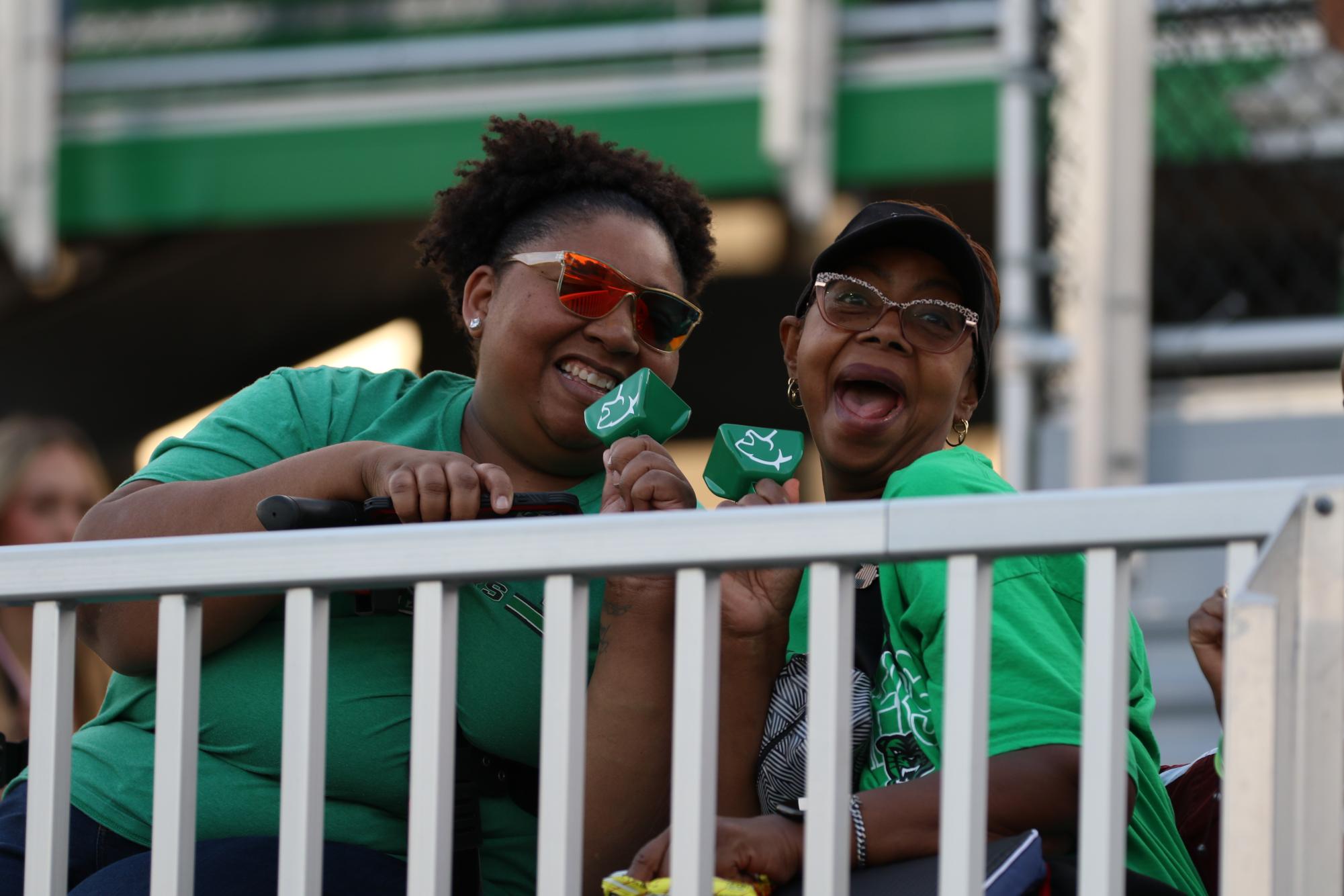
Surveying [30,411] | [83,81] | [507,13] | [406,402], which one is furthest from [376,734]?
[30,411]

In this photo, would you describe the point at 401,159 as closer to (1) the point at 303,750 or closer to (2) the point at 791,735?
(2) the point at 791,735

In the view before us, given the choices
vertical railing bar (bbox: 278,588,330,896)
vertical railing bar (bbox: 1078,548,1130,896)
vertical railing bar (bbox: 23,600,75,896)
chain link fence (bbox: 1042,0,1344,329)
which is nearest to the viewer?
vertical railing bar (bbox: 1078,548,1130,896)

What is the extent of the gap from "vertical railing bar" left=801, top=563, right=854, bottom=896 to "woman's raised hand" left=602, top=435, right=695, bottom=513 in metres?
0.42

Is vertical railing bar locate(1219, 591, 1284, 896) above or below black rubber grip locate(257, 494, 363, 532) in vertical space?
below

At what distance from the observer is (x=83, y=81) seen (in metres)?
10.4

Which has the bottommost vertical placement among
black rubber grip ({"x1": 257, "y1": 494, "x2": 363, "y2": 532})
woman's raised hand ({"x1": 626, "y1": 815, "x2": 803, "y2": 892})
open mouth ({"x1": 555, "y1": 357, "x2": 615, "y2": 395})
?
woman's raised hand ({"x1": 626, "y1": 815, "x2": 803, "y2": 892})

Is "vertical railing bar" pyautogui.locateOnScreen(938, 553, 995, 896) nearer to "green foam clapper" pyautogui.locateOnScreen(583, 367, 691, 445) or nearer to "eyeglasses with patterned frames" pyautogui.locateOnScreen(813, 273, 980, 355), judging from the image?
"green foam clapper" pyautogui.locateOnScreen(583, 367, 691, 445)

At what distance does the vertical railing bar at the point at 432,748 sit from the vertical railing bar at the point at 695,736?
26cm

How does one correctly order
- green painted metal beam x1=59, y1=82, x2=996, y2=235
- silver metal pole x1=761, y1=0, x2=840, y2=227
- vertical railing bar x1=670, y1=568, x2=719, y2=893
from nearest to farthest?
vertical railing bar x1=670, y1=568, x2=719, y2=893 < silver metal pole x1=761, y1=0, x2=840, y2=227 < green painted metal beam x1=59, y1=82, x2=996, y2=235

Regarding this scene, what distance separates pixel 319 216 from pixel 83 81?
1.66 metres

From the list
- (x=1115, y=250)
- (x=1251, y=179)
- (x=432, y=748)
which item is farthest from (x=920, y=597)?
(x=1251, y=179)

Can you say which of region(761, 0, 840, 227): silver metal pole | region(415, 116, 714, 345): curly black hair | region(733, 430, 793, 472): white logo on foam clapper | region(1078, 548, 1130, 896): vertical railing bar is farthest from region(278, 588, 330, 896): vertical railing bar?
region(761, 0, 840, 227): silver metal pole

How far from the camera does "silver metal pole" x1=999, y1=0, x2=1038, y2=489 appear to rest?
15.9ft

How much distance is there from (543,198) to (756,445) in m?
0.91
